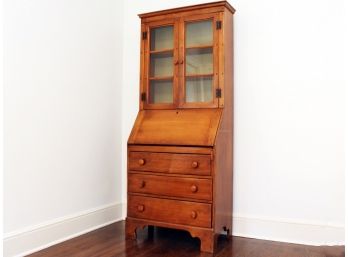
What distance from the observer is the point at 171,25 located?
297 centimetres

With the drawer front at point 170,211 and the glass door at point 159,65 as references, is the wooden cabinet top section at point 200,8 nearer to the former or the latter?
the glass door at point 159,65

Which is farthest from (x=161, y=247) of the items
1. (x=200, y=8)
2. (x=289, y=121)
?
(x=200, y=8)

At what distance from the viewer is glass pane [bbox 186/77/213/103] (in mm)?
2850

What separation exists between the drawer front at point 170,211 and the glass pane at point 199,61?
1056mm

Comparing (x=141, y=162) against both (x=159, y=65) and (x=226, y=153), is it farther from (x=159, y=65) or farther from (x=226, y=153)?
(x=159, y=65)

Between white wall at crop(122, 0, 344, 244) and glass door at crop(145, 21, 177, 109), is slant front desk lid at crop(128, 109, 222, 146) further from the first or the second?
white wall at crop(122, 0, 344, 244)

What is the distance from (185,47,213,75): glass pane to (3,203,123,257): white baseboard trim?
58.5 inches

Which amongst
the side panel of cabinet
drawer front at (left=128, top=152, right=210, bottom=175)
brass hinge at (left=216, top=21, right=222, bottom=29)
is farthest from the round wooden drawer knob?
brass hinge at (left=216, top=21, right=222, bottom=29)

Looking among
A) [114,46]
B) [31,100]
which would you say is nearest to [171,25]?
[114,46]

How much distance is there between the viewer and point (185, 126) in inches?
109

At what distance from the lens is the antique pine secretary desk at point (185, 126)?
8.59 feet

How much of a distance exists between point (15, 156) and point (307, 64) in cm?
227

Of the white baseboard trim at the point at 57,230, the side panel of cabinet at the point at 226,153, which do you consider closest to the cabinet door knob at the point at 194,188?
the side panel of cabinet at the point at 226,153

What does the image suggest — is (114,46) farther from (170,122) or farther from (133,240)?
(133,240)
